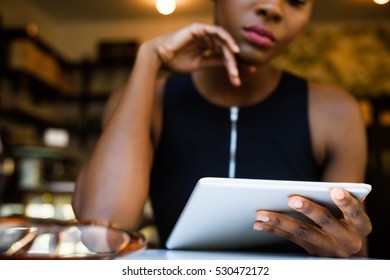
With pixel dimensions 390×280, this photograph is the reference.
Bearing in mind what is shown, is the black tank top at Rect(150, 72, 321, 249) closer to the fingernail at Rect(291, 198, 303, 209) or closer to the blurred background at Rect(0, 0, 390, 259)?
the fingernail at Rect(291, 198, 303, 209)

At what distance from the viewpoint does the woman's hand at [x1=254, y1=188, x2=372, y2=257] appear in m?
0.49

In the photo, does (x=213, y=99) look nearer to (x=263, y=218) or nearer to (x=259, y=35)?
(x=259, y=35)

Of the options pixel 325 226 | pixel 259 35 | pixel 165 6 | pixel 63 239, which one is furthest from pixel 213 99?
pixel 165 6

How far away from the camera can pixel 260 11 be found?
0.97m

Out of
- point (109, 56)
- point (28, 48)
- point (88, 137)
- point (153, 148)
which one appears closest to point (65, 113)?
point (88, 137)

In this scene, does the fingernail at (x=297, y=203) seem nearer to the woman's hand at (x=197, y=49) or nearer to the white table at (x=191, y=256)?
the white table at (x=191, y=256)

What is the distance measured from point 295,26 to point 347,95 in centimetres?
24

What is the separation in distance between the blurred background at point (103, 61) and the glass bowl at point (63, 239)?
3554 mm

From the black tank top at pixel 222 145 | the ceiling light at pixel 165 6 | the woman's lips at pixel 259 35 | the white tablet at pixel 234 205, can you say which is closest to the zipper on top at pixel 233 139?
the black tank top at pixel 222 145

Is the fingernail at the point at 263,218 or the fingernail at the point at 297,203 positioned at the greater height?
the fingernail at the point at 297,203

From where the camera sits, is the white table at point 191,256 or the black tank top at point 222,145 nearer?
the white table at point 191,256

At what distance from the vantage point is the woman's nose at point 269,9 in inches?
37.9

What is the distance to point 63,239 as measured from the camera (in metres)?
0.39

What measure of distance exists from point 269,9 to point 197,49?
0.20 m
